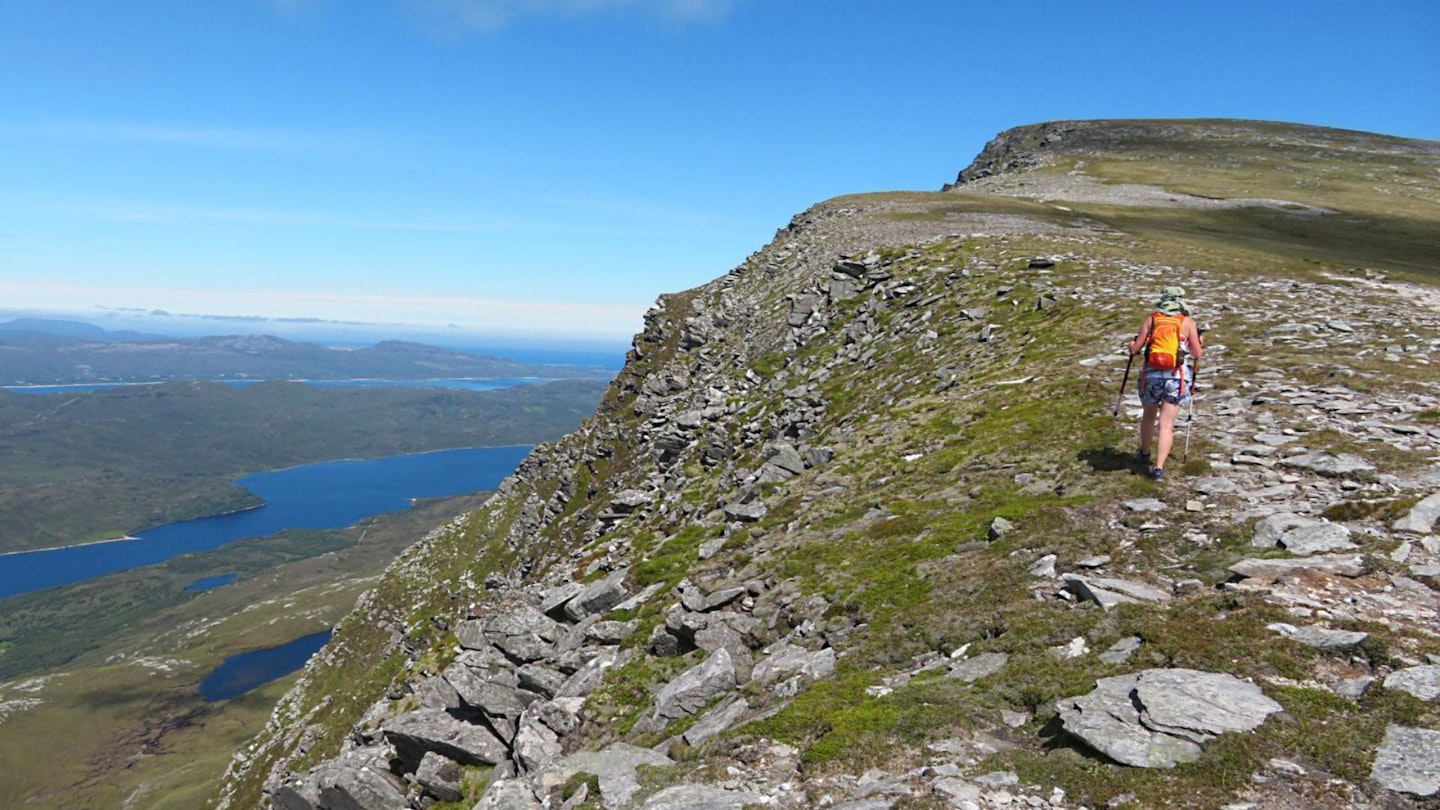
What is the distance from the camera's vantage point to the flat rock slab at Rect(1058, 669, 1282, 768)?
755cm

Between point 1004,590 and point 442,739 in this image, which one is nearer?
point 1004,590

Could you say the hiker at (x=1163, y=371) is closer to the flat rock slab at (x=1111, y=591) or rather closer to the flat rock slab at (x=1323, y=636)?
the flat rock slab at (x=1111, y=591)

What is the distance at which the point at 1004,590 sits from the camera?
38.8ft

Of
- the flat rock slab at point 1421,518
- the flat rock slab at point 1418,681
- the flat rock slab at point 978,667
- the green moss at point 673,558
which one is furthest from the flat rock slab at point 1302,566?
the green moss at point 673,558

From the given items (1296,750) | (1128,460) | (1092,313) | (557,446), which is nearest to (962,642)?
(1296,750)

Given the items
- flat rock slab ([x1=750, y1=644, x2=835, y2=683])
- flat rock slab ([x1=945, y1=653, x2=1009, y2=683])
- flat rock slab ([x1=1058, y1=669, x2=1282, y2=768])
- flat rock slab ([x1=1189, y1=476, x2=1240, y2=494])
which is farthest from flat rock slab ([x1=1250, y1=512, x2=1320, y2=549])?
flat rock slab ([x1=750, y1=644, x2=835, y2=683])

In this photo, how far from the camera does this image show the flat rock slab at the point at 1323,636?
8.38 metres

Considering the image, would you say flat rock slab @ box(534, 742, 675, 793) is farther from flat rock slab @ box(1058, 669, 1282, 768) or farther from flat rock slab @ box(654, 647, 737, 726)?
flat rock slab @ box(1058, 669, 1282, 768)

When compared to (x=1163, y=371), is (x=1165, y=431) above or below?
below

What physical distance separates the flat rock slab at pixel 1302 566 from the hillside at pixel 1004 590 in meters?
→ 0.08

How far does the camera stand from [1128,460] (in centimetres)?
1527

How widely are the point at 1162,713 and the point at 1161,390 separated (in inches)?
340

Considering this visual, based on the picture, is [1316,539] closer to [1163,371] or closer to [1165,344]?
[1163,371]

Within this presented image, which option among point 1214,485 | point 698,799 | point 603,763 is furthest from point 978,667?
Result: point 1214,485
